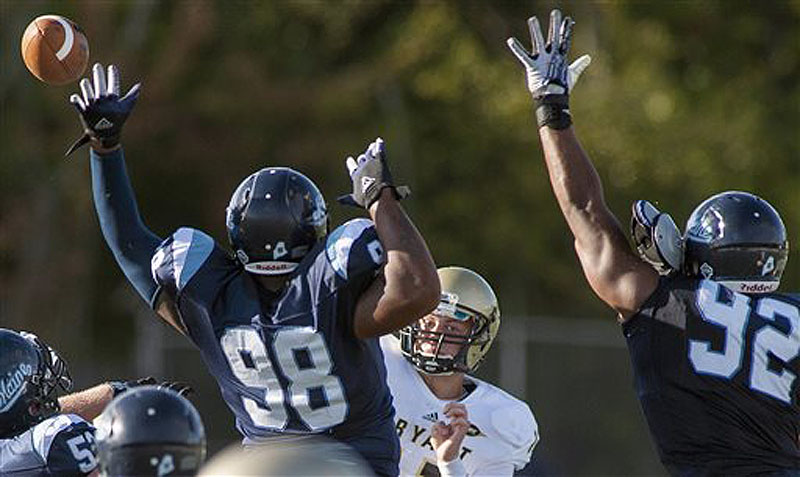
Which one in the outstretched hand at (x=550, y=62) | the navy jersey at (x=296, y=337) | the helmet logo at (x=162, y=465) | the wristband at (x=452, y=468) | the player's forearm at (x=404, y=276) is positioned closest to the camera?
the helmet logo at (x=162, y=465)

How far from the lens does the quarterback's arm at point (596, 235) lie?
202 inches

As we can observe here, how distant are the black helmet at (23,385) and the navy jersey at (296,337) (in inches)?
21.3

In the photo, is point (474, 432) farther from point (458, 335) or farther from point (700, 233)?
point (700, 233)

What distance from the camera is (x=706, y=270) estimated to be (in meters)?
5.32

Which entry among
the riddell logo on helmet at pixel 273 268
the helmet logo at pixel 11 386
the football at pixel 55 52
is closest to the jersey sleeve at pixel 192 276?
the riddell logo on helmet at pixel 273 268

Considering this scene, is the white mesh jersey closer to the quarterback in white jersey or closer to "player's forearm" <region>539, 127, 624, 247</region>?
the quarterback in white jersey

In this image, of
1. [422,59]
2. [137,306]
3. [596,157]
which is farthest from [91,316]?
[596,157]

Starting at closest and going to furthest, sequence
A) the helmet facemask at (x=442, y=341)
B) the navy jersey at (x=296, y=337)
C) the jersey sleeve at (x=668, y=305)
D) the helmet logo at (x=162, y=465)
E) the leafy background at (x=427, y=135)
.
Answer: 1. the helmet logo at (x=162, y=465)
2. the navy jersey at (x=296, y=337)
3. the jersey sleeve at (x=668, y=305)
4. the helmet facemask at (x=442, y=341)
5. the leafy background at (x=427, y=135)

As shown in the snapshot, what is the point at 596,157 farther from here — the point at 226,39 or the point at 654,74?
the point at 226,39

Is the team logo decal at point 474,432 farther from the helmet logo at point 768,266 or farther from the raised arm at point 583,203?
the helmet logo at point 768,266

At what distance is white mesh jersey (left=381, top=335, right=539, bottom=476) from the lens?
618 cm

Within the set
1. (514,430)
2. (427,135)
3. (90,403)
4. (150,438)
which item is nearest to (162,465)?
(150,438)

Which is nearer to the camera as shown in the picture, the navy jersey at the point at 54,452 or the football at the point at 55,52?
the navy jersey at the point at 54,452

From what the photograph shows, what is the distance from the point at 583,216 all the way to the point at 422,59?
42.1ft
